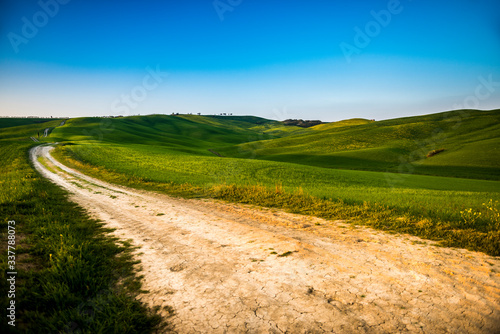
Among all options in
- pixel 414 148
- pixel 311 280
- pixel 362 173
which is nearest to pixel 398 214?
pixel 311 280

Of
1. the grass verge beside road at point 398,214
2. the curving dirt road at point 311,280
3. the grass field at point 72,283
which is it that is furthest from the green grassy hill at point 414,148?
the grass field at point 72,283

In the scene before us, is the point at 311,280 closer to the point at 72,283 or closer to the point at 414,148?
the point at 72,283

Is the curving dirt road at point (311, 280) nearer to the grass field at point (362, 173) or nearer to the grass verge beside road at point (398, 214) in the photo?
the grass verge beside road at point (398, 214)

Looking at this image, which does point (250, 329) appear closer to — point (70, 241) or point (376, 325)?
point (376, 325)

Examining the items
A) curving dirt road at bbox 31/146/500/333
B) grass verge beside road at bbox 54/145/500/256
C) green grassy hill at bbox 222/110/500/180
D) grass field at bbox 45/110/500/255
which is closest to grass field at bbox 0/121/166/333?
curving dirt road at bbox 31/146/500/333

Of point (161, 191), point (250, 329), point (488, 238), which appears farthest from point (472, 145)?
point (250, 329)

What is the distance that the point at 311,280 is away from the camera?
5363 mm

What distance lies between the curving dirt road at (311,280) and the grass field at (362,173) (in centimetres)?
198

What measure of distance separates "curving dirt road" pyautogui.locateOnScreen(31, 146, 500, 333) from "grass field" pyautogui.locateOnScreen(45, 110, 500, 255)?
6.50 ft

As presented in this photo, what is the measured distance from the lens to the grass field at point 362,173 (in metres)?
9.77

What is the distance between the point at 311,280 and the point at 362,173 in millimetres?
32466

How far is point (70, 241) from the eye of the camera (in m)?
7.09

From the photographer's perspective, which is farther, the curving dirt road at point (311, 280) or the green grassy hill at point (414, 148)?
the green grassy hill at point (414, 148)

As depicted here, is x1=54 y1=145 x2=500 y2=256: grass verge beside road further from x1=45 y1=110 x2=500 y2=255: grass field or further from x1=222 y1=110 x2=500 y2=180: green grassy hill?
x1=222 y1=110 x2=500 y2=180: green grassy hill
